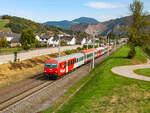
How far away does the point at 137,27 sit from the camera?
46188 millimetres

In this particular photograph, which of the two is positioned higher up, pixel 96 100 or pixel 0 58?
pixel 0 58

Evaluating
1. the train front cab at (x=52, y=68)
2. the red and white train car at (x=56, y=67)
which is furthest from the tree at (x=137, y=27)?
the train front cab at (x=52, y=68)

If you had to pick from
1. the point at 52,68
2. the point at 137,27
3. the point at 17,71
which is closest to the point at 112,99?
the point at 52,68

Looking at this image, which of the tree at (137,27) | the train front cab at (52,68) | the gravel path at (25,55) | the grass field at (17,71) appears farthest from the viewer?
the tree at (137,27)

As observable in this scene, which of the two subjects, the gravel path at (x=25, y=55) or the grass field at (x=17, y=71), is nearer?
the grass field at (x=17, y=71)

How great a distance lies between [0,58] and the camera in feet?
121

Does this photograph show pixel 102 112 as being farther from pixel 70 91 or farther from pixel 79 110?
pixel 70 91

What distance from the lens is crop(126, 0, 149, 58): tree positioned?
45.1 metres

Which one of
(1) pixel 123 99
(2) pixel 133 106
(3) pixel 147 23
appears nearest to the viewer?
(2) pixel 133 106

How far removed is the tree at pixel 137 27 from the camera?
4508 centimetres

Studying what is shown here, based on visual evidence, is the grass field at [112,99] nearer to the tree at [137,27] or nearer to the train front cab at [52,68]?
the train front cab at [52,68]

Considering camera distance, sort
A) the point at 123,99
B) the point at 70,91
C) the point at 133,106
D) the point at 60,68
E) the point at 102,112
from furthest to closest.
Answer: the point at 60,68, the point at 70,91, the point at 123,99, the point at 133,106, the point at 102,112

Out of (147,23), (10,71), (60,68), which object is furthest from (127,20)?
(10,71)

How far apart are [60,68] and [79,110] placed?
47.4 feet
